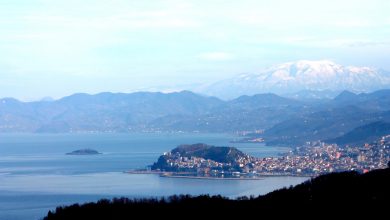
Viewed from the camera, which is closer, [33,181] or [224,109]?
[33,181]

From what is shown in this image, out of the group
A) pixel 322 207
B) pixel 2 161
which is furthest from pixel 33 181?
pixel 322 207

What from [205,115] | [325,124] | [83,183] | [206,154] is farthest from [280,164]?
[205,115]

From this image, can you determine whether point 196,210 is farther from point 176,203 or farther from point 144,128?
point 144,128

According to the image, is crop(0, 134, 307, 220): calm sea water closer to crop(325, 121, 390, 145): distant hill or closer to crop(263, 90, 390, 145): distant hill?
crop(325, 121, 390, 145): distant hill

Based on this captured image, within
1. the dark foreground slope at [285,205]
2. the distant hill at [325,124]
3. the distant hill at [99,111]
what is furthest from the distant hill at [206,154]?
the distant hill at [99,111]

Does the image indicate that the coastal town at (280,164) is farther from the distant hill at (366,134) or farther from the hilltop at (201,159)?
the distant hill at (366,134)

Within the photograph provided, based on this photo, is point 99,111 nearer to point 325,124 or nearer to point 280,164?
point 325,124
